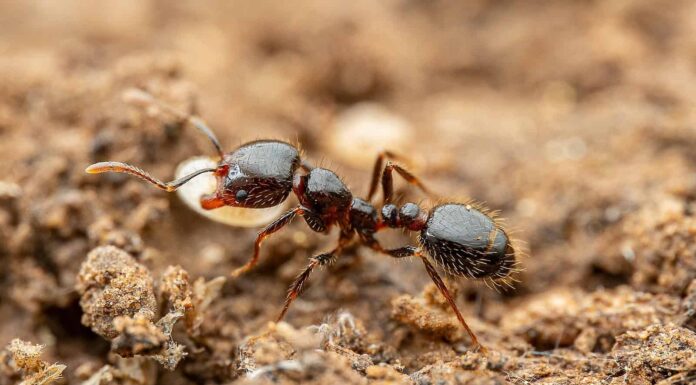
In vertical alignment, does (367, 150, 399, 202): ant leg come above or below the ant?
above

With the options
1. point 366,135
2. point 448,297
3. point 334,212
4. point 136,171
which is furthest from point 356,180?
point 136,171

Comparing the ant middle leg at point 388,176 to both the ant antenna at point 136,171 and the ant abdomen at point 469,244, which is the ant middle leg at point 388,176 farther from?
the ant antenna at point 136,171

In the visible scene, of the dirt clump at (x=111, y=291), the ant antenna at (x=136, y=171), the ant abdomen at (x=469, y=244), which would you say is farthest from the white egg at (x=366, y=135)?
the dirt clump at (x=111, y=291)

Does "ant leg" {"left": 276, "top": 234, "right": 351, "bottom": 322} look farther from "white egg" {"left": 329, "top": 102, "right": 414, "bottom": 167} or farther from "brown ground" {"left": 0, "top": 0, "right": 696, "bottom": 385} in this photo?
"white egg" {"left": 329, "top": 102, "right": 414, "bottom": 167}

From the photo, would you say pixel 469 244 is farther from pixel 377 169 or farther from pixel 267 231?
pixel 267 231

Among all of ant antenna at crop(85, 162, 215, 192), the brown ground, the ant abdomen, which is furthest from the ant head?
the ant abdomen

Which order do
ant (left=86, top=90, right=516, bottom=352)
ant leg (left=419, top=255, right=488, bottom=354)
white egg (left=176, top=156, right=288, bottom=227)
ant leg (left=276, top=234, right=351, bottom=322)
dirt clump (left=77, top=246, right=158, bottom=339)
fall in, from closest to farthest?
dirt clump (left=77, top=246, right=158, bottom=339)
ant leg (left=419, top=255, right=488, bottom=354)
ant leg (left=276, top=234, right=351, bottom=322)
ant (left=86, top=90, right=516, bottom=352)
white egg (left=176, top=156, right=288, bottom=227)

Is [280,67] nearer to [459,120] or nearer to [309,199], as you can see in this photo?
[459,120]
